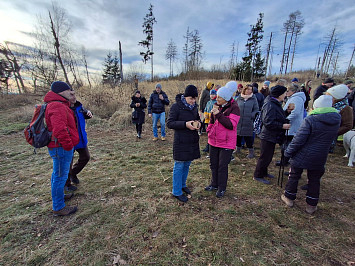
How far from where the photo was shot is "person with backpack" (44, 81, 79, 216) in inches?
85.3

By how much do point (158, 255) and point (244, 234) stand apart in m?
1.17

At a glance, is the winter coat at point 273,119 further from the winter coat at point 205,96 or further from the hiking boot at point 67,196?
the hiking boot at point 67,196

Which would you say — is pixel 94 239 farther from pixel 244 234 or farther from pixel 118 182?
pixel 244 234

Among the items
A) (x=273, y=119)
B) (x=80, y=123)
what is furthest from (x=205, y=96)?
(x=80, y=123)

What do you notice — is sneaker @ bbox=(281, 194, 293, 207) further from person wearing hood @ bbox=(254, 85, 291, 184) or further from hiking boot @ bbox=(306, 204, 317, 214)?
person wearing hood @ bbox=(254, 85, 291, 184)

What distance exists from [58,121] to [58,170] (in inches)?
28.5

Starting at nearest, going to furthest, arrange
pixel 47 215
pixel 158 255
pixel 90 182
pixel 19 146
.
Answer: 1. pixel 158 255
2. pixel 47 215
3. pixel 90 182
4. pixel 19 146

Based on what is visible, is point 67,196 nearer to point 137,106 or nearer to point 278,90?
point 137,106

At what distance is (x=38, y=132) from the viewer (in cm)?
216

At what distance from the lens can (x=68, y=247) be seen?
2035 millimetres

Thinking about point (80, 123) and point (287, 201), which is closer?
point (287, 201)

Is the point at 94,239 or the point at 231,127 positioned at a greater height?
the point at 231,127

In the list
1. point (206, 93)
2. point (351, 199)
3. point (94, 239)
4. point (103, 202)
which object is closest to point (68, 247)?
point (94, 239)

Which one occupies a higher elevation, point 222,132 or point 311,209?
point 222,132
